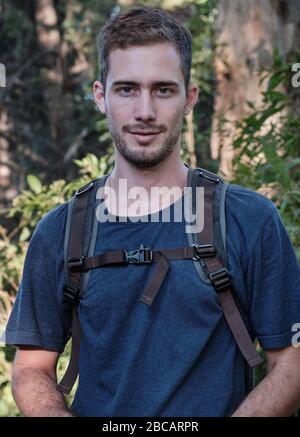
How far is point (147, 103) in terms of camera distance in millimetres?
3014

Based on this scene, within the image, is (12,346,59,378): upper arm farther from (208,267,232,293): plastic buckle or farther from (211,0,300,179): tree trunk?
(211,0,300,179): tree trunk

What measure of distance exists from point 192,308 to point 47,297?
586 mm

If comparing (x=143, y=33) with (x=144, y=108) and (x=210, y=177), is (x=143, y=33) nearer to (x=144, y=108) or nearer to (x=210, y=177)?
(x=144, y=108)

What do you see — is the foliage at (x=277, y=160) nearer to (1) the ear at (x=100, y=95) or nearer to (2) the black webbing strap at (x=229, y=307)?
(1) the ear at (x=100, y=95)

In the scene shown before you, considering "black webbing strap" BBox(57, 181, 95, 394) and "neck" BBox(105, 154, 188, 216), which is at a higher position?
"neck" BBox(105, 154, 188, 216)

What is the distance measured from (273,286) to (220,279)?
0.19 m

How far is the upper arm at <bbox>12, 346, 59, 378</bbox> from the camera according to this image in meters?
3.08

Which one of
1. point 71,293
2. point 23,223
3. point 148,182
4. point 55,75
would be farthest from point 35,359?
point 55,75

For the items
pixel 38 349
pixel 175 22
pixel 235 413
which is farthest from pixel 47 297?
pixel 175 22

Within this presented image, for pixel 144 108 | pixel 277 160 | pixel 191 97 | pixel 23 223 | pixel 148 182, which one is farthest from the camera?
pixel 23 223

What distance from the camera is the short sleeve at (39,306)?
3057 mm

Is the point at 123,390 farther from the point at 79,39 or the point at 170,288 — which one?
the point at 79,39

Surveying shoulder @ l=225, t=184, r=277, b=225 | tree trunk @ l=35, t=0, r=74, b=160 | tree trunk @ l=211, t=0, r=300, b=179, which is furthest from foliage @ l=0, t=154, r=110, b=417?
tree trunk @ l=35, t=0, r=74, b=160

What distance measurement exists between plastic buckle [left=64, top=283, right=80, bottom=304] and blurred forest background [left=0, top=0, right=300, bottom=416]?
166 centimetres
